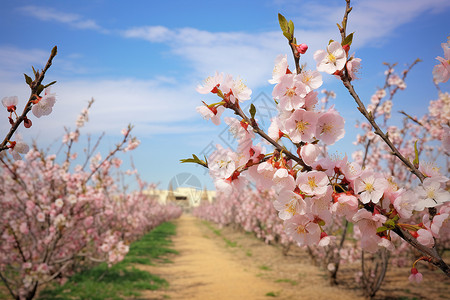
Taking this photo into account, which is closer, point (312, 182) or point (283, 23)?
point (312, 182)

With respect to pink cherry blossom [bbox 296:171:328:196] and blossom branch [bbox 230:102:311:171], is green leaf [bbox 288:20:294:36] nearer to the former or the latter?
blossom branch [bbox 230:102:311:171]

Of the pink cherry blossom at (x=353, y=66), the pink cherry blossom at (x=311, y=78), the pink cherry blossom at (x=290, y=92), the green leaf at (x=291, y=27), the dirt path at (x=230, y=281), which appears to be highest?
the green leaf at (x=291, y=27)

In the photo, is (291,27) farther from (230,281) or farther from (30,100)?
(230,281)

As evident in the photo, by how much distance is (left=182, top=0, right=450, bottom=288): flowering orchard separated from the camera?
4.11 ft

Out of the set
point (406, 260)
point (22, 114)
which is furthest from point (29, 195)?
point (406, 260)

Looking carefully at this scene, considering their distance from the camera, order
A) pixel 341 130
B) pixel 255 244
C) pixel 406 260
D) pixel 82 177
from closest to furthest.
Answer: pixel 341 130, pixel 82 177, pixel 406 260, pixel 255 244

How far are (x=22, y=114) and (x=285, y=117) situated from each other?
1.14 m

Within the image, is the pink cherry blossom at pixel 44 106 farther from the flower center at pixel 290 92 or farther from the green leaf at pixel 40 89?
the flower center at pixel 290 92

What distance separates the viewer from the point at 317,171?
4.04ft

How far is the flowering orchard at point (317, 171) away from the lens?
4.11ft

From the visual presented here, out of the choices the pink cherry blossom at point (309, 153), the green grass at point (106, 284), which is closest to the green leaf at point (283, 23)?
the pink cherry blossom at point (309, 153)

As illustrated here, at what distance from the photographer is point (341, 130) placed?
1.34 m

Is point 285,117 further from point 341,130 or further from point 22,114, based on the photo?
point 22,114

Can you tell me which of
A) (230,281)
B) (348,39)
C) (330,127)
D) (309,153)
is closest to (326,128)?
(330,127)
